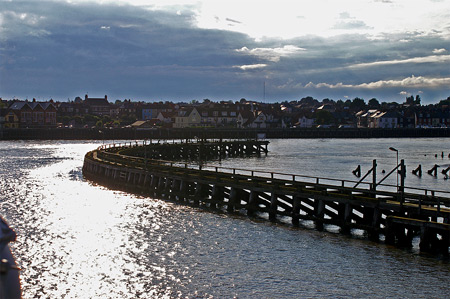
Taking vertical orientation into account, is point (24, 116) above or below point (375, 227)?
above

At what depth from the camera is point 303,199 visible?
33.8 meters

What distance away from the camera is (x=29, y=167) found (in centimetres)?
7738

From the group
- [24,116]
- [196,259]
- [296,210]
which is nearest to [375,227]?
[296,210]

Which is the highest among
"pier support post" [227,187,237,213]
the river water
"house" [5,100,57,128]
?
"house" [5,100,57,128]

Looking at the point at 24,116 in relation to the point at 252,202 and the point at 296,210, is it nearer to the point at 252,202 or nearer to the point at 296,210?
the point at 252,202

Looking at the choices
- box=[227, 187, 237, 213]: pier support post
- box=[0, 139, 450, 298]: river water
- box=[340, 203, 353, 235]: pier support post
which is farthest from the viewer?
box=[227, 187, 237, 213]: pier support post

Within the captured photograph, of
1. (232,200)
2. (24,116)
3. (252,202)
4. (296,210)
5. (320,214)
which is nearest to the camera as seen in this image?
(320,214)

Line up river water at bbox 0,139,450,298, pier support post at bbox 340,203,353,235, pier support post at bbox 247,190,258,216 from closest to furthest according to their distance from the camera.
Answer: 1. river water at bbox 0,139,450,298
2. pier support post at bbox 340,203,353,235
3. pier support post at bbox 247,190,258,216

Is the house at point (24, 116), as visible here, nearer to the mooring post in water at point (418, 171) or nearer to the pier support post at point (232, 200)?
the mooring post in water at point (418, 171)

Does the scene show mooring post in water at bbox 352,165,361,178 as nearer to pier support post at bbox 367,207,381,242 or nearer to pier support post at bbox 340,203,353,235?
pier support post at bbox 340,203,353,235

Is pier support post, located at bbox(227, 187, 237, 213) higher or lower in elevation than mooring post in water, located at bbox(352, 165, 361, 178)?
higher

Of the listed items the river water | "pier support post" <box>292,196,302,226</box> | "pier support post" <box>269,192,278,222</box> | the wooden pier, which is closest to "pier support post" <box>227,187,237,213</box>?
the wooden pier

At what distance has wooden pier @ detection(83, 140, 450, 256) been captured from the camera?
27.3 meters

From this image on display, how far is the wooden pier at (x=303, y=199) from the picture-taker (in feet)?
89.7
